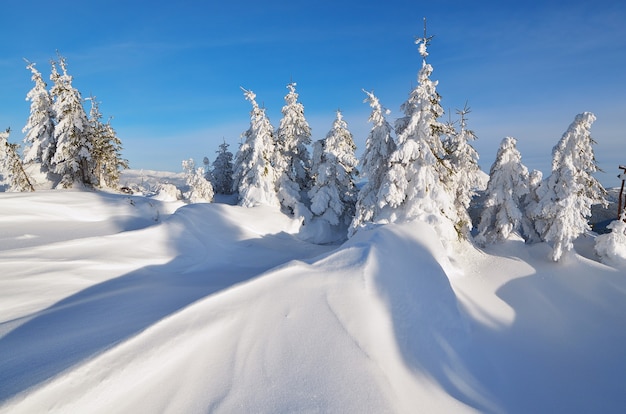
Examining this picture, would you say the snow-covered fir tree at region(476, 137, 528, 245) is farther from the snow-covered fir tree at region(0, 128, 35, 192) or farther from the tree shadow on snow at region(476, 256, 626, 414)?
the snow-covered fir tree at region(0, 128, 35, 192)

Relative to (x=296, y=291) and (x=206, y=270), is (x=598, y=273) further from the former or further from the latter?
(x=206, y=270)

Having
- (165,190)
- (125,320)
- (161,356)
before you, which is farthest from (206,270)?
(165,190)

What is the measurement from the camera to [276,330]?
17.5 feet

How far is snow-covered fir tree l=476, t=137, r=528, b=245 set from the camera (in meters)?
18.6

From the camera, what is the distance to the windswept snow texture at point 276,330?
4.09m

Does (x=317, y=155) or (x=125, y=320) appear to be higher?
(x=317, y=155)

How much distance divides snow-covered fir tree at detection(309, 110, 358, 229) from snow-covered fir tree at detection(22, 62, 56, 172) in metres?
25.2

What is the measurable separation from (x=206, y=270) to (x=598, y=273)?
17.6 metres

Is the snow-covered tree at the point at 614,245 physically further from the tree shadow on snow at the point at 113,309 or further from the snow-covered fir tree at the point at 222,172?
the snow-covered fir tree at the point at 222,172

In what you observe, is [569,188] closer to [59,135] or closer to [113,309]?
[113,309]

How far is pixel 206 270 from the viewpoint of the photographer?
1021cm

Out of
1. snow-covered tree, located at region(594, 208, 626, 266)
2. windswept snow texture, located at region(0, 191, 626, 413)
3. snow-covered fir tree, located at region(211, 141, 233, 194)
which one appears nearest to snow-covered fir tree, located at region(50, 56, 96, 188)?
snow-covered fir tree, located at region(211, 141, 233, 194)

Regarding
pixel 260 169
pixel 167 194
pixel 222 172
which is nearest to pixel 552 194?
pixel 260 169

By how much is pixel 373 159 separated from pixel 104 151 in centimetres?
2964
